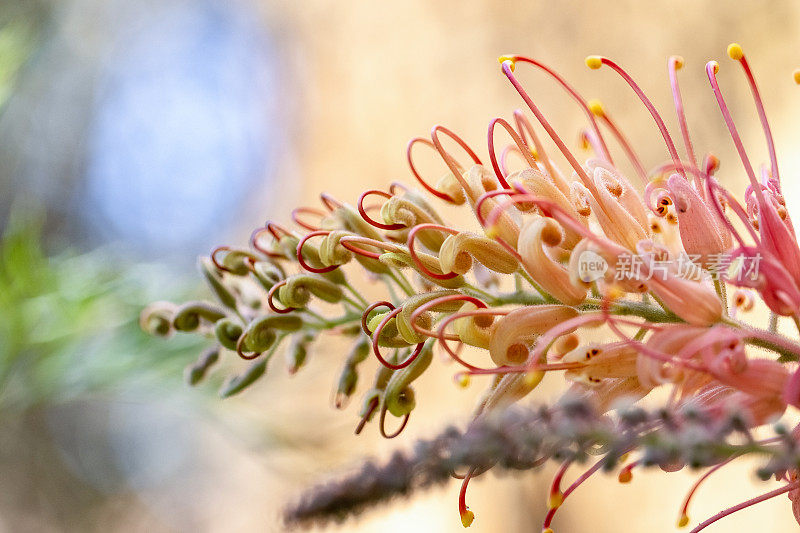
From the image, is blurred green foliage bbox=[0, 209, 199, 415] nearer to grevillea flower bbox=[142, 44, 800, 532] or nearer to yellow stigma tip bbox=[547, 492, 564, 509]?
grevillea flower bbox=[142, 44, 800, 532]

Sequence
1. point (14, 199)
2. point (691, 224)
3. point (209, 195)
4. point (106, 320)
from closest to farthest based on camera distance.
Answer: point (691, 224)
point (106, 320)
point (14, 199)
point (209, 195)

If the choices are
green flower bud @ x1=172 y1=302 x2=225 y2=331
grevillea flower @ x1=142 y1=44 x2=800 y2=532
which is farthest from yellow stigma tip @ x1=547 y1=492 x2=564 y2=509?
green flower bud @ x1=172 y1=302 x2=225 y2=331

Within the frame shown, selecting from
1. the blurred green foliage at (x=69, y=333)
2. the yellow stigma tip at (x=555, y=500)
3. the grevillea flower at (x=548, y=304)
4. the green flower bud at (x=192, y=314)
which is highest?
the blurred green foliage at (x=69, y=333)

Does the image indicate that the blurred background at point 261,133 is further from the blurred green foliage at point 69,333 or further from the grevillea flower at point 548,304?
the grevillea flower at point 548,304

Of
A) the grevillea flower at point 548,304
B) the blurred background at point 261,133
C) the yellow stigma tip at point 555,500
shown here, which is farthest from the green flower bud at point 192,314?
the blurred background at point 261,133

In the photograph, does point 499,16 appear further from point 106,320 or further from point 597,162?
point 597,162

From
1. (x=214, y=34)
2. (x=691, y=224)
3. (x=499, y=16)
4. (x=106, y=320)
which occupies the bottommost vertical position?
(x=691, y=224)

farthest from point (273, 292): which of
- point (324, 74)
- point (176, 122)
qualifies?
point (176, 122)
